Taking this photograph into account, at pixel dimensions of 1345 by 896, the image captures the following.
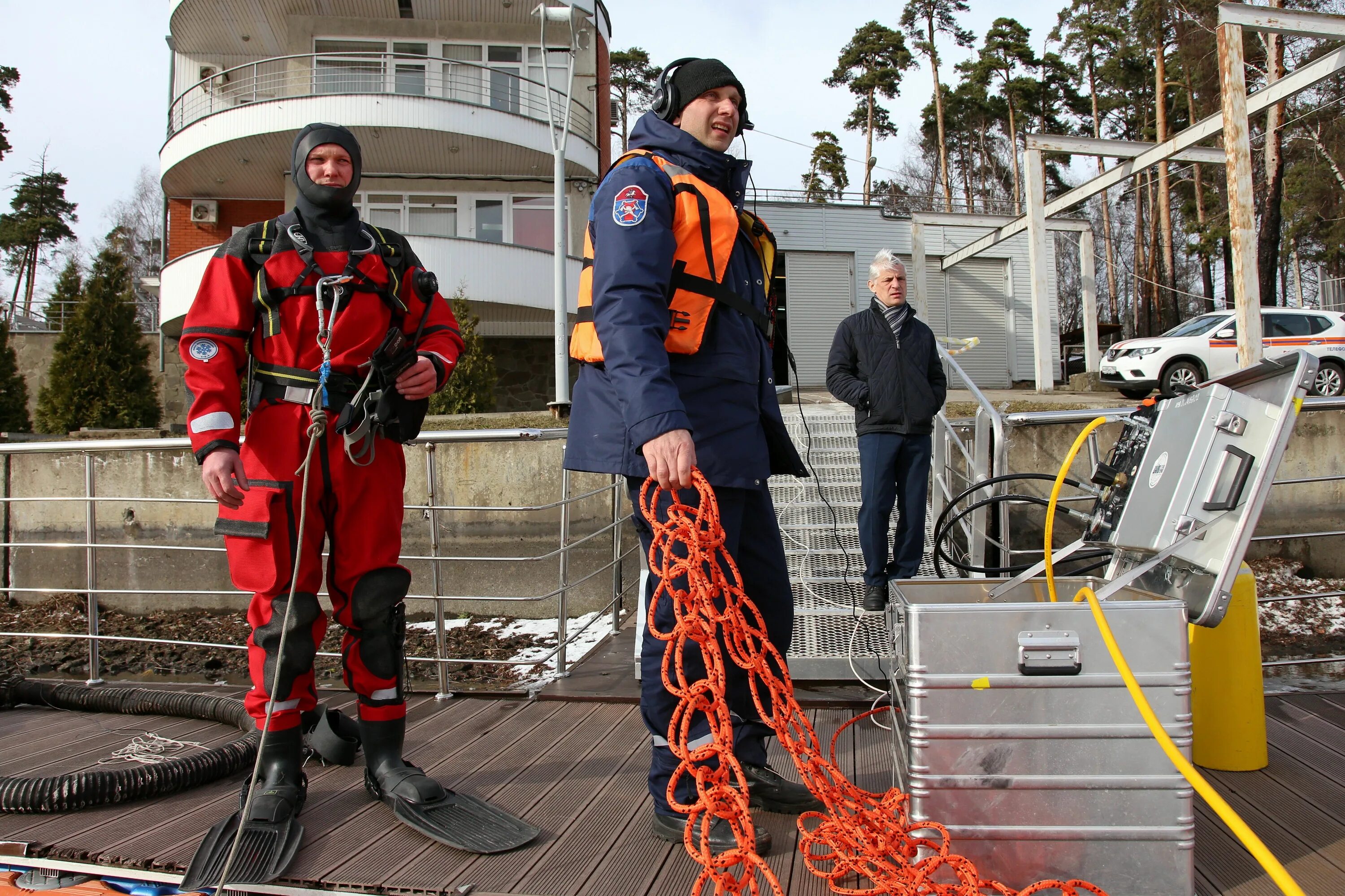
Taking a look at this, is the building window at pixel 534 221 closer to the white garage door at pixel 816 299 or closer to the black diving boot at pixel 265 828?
the white garage door at pixel 816 299

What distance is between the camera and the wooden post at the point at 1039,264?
470 inches

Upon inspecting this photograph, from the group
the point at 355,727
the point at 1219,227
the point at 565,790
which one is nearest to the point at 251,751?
the point at 355,727

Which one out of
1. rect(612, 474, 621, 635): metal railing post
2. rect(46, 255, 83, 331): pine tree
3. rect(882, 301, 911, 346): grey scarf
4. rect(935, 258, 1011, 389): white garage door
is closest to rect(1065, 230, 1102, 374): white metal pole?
rect(935, 258, 1011, 389): white garage door

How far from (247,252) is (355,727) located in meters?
1.44

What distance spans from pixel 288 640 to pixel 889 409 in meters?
2.81

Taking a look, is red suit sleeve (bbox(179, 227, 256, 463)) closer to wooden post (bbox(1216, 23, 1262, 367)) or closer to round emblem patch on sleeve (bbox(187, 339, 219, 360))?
round emblem patch on sleeve (bbox(187, 339, 219, 360))

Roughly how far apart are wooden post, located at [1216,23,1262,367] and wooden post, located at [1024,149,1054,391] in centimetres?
379

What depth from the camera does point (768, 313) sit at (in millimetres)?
2248

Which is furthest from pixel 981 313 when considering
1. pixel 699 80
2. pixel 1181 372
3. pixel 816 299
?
pixel 699 80

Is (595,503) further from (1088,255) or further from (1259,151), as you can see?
(1259,151)

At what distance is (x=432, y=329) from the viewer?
246 centimetres

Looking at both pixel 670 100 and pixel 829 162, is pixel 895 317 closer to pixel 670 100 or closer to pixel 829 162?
pixel 670 100

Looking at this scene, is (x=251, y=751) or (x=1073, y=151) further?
(x=1073, y=151)

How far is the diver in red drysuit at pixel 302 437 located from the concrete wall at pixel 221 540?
4.32 metres
